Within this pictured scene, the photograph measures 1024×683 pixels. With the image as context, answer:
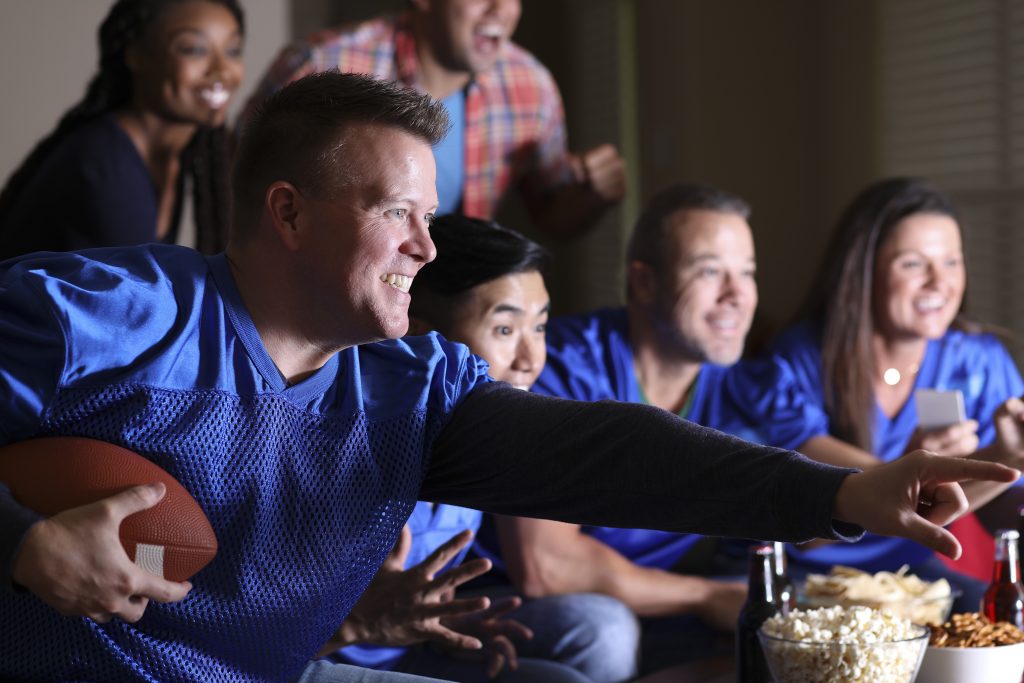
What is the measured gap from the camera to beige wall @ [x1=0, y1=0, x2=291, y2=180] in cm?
387

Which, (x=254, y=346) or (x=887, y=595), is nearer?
(x=254, y=346)

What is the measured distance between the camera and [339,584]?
141 centimetres

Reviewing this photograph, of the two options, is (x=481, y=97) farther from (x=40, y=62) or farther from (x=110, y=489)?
(x=110, y=489)

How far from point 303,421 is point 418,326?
614 millimetres

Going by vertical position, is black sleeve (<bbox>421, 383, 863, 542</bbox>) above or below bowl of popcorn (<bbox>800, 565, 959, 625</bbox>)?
above

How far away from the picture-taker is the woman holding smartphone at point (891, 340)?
8.54ft

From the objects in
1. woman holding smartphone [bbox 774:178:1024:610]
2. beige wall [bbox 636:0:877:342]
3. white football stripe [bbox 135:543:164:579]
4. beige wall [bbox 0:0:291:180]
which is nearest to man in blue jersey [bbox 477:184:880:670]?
woman holding smartphone [bbox 774:178:1024:610]

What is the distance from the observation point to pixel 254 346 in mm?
1359

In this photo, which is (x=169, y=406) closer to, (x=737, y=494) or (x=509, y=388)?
(x=509, y=388)

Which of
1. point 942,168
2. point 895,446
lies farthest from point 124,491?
point 942,168

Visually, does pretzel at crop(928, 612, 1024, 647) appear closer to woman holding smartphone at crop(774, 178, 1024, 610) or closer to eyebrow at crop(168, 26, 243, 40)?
woman holding smartphone at crop(774, 178, 1024, 610)

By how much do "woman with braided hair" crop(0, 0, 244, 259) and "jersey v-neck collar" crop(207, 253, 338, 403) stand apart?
996 millimetres

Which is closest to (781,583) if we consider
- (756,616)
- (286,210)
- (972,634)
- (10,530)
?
(756,616)

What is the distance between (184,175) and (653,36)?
2551 millimetres
